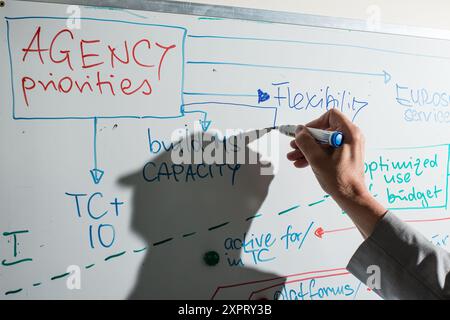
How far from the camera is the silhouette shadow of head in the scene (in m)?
0.64

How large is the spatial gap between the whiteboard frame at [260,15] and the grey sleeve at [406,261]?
1.34 ft

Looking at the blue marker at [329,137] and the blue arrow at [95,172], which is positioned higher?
the blue marker at [329,137]

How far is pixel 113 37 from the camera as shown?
609mm

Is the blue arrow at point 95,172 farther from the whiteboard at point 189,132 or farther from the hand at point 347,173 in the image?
the hand at point 347,173

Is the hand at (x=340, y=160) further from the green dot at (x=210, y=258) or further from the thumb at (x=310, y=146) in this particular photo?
the green dot at (x=210, y=258)

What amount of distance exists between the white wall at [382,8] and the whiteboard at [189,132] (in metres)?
0.04

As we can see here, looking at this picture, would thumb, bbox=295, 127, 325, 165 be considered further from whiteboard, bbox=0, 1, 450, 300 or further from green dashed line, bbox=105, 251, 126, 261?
green dashed line, bbox=105, 251, 126, 261

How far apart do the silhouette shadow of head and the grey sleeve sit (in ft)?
0.73

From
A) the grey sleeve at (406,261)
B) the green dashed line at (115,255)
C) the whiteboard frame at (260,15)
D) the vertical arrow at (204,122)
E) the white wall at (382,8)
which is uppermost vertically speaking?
the white wall at (382,8)

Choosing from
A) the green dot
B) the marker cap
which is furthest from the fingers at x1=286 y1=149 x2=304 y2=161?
the green dot

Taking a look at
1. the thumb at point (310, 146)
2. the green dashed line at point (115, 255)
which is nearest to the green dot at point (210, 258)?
the green dashed line at point (115, 255)

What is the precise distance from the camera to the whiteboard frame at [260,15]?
61 centimetres

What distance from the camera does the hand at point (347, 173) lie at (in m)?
0.56

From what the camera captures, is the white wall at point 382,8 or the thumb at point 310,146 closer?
the thumb at point 310,146
